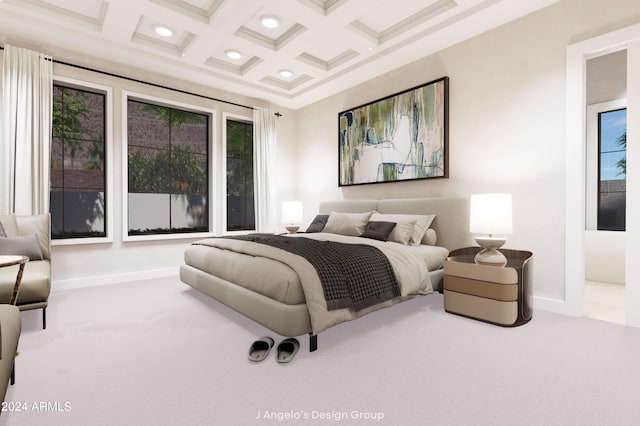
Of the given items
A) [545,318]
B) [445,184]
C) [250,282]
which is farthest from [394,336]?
[445,184]

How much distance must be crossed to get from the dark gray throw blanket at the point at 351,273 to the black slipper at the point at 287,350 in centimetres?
32

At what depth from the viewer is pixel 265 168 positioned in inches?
222

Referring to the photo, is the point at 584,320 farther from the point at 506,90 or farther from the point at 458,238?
the point at 506,90

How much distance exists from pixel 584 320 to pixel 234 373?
9.59 feet

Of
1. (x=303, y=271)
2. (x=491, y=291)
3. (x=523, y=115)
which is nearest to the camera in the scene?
(x=303, y=271)

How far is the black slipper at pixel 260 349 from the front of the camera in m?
2.06

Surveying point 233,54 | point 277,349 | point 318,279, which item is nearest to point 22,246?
point 277,349

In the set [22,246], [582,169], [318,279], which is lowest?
[318,279]

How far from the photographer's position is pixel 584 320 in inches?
111

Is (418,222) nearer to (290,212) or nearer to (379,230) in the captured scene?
(379,230)

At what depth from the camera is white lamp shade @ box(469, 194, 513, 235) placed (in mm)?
2822

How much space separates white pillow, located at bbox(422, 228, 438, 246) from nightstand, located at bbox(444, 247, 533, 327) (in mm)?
757

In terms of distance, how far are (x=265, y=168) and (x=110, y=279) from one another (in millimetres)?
2778

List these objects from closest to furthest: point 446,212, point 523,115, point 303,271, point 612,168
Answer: point 303,271
point 523,115
point 446,212
point 612,168
